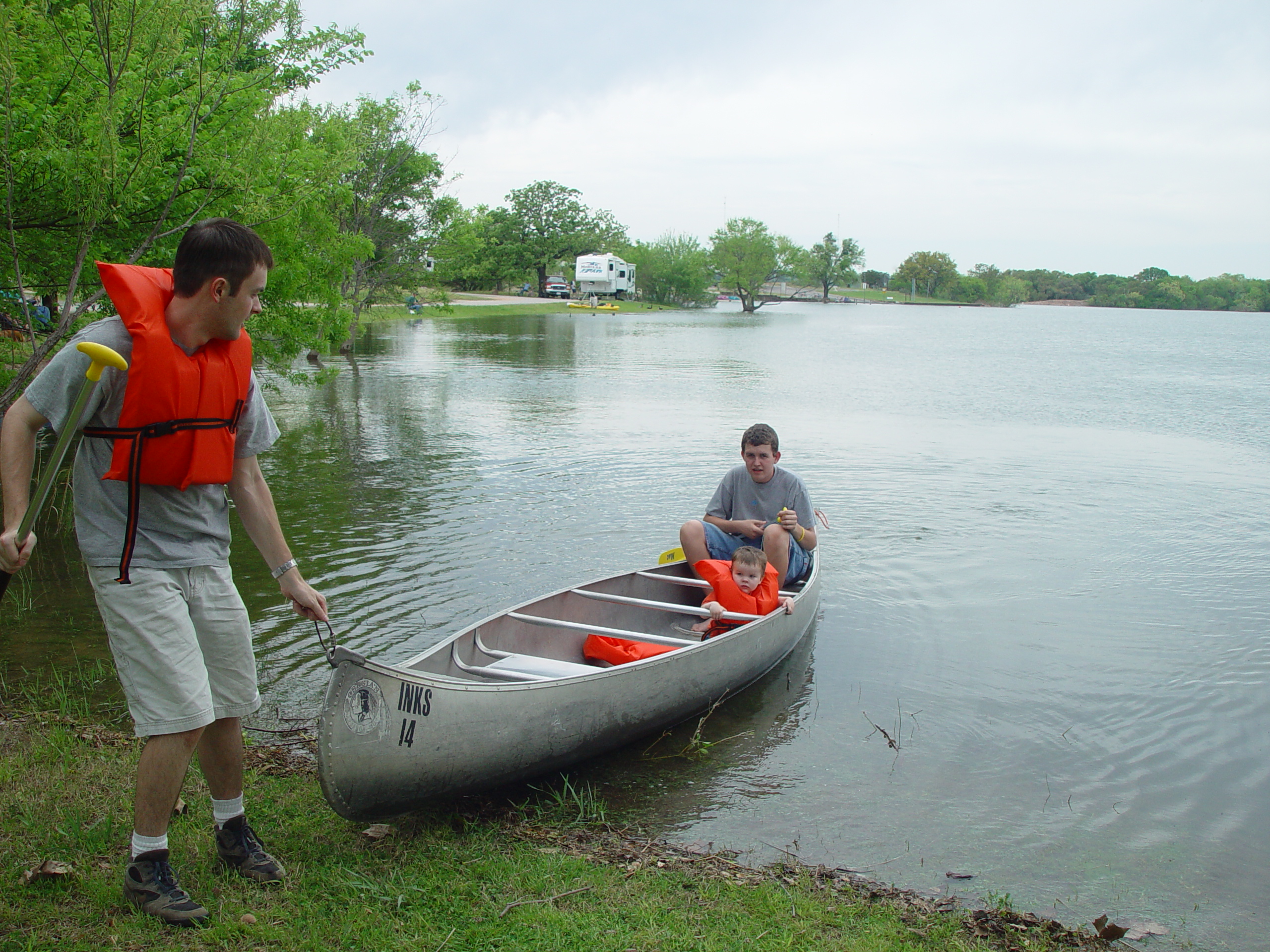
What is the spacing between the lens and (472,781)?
414 cm

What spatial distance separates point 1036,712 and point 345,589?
5.30 metres

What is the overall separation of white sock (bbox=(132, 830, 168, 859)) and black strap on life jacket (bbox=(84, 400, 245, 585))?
33.4 inches

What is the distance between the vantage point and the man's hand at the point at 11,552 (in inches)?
106

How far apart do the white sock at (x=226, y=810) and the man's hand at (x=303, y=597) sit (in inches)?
26.8

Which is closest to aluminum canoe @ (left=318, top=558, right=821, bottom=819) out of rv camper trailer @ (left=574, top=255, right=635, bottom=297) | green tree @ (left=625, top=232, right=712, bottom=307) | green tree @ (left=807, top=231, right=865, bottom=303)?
rv camper trailer @ (left=574, top=255, right=635, bottom=297)

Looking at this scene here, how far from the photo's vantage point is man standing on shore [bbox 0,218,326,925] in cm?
290

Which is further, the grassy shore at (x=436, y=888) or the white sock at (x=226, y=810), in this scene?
the white sock at (x=226, y=810)

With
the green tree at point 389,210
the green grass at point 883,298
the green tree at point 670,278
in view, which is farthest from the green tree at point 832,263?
the green tree at point 389,210

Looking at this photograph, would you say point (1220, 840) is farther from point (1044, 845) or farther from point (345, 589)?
point (345, 589)

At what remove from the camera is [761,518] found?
7.16 m

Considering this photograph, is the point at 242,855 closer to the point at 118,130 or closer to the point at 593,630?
the point at 593,630

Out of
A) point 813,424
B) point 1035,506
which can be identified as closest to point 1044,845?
point 1035,506

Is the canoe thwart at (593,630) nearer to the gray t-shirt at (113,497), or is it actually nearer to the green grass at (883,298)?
the gray t-shirt at (113,497)

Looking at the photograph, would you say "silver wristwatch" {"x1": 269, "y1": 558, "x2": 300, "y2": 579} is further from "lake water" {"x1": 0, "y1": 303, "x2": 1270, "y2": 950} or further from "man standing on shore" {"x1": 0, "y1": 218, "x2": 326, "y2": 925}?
"lake water" {"x1": 0, "y1": 303, "x2": 1270, "y2": 950}
